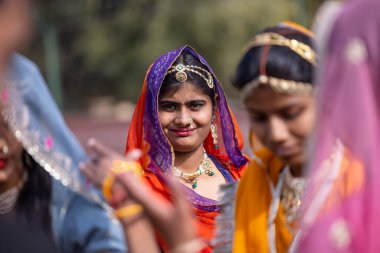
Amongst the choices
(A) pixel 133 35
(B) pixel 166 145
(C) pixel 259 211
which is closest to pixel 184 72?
(B) pixel 166 145

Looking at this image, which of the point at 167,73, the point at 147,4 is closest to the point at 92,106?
the point at 147,4

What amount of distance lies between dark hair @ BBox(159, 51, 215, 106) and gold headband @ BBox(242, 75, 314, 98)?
1875 millimetres

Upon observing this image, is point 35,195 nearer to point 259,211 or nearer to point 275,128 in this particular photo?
point 275,128

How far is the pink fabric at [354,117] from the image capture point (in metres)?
2.04

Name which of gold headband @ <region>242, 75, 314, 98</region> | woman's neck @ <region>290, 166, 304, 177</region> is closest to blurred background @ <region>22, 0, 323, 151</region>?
woman's neck @ <region>290, 166, 304, 177</region>

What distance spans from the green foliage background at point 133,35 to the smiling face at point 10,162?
1957cm

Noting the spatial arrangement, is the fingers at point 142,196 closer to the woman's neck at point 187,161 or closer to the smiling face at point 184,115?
the smiling face at point 184,115

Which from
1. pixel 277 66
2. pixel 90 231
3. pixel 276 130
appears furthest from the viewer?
pixel 277 66

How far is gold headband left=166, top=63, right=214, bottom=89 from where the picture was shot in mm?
4730

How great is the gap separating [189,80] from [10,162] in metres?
2.21

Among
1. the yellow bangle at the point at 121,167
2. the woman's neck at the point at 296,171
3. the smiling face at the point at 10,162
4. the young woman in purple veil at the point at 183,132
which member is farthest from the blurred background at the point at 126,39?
the yellow bangle at the point at 121,167

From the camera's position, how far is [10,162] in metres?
2.63

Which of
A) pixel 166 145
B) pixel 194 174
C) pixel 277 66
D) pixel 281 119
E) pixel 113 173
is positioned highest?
pixel 277 66

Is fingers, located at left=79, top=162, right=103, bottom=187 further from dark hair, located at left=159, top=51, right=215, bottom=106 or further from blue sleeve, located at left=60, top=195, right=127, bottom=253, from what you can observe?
dark hair, located at left=159, top=51, right=215, bottom=106
